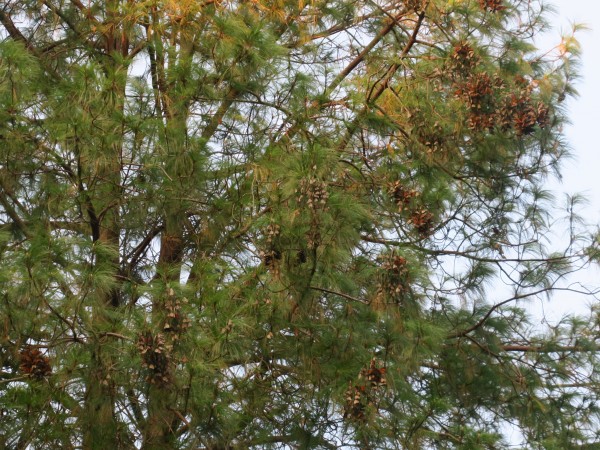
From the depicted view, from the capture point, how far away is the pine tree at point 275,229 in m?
4.61

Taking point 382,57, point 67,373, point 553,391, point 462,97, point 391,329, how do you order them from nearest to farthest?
point 67,373 < point 391,329 < point 462,97 < point 553,391 < point 382,57

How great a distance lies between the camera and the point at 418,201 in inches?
224

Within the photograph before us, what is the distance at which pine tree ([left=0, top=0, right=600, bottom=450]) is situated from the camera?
15.1ft

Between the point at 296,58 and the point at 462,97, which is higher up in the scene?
the point at 296,58

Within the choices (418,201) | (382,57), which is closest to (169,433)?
(418,201)

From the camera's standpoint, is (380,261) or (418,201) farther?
(418,201)

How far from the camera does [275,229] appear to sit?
4.59 m

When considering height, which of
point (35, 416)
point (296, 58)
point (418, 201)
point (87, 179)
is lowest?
point (35, 416)

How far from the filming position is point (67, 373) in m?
4.68

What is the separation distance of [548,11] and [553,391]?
202cm

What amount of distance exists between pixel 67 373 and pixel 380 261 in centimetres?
137

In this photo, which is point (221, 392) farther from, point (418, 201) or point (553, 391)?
point (553, 391)

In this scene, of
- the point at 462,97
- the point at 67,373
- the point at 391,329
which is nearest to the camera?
the point at 67,373

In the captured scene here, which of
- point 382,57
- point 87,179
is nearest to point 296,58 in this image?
point 382,57
